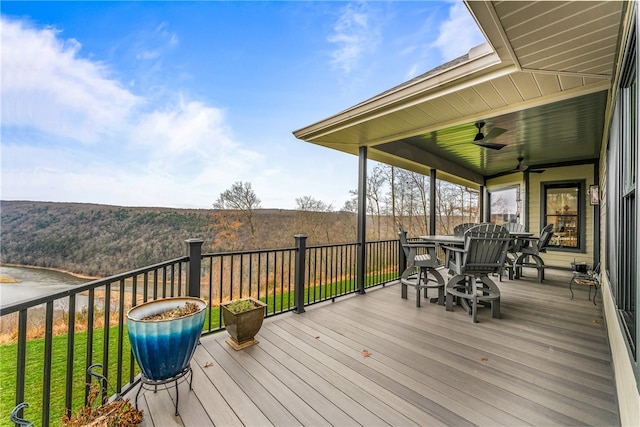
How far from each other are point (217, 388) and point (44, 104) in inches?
341

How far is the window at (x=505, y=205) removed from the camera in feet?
25.0

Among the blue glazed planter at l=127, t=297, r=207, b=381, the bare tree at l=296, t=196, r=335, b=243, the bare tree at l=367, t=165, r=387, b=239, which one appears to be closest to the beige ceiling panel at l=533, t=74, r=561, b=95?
the blue glazed planter at l=127, t=297, r=207, b=381

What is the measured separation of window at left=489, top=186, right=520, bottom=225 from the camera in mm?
7605

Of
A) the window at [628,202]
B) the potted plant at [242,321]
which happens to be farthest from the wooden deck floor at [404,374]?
the window at [628,202]

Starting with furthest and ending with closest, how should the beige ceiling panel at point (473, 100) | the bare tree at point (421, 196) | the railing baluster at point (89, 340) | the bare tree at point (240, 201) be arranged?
the bare tree at point (421, 196) < the bare tree at point (240, 201) < the beige ceiling panel at point (473, 100) < the railing baluster at point (89, 340)

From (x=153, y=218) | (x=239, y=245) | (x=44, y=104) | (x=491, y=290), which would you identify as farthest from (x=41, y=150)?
(x=491, y=290)

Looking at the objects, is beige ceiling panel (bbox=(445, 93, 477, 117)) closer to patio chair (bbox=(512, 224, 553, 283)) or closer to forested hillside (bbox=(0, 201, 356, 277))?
patio chair (bbox=(512, 224, 553, 283))

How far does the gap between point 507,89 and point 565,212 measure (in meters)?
5.93

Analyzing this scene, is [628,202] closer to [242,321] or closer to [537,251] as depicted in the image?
[242,321]

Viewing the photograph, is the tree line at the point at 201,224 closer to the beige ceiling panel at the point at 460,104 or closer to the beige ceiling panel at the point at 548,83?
the beige ceiling panel at the point at 460,104

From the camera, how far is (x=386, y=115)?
3.28 meters

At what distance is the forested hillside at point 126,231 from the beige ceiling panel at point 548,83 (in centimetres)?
562

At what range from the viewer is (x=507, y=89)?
8.25 ft

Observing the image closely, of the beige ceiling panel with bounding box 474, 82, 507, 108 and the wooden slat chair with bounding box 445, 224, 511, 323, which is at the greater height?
the beige ceiling panel with bounding box 474, 82, 507, 108
